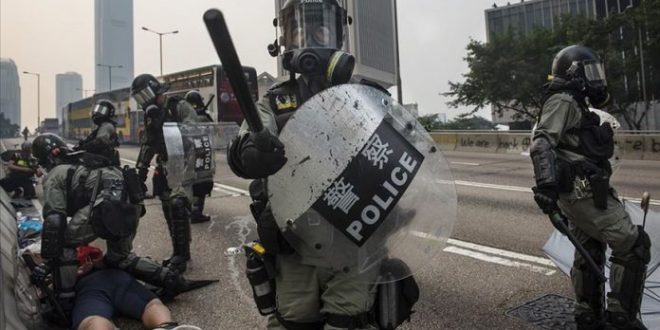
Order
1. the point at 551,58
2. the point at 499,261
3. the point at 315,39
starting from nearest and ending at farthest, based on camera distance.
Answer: the point at 315,39
the point at 499,261
the point at 551,58

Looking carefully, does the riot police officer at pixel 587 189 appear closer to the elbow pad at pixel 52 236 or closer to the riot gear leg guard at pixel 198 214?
the elbow pad at pixel 52 236

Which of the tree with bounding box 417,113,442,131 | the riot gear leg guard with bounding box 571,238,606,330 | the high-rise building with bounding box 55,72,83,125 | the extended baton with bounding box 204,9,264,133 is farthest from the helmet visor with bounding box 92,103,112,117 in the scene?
the high-rise building with bounding box 55,72,83,125

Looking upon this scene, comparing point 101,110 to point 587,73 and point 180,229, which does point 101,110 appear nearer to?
point 180,229

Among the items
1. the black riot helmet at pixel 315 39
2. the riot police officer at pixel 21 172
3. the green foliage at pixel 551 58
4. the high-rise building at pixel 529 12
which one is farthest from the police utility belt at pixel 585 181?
the high-rise building at pixel 529 12

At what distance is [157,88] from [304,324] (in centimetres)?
378

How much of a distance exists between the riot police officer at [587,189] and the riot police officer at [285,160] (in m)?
1.56

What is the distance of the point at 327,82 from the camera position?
1.98 meters

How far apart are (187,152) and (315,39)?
299cm

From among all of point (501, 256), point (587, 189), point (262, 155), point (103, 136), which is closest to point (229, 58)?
point (262, 155)

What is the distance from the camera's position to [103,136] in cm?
383

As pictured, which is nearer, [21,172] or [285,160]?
[285,160]

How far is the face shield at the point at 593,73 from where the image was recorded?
2.99 m

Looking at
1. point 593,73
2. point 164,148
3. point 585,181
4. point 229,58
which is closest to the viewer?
point 229,58

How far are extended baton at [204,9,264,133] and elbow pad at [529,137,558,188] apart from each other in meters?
2.02
